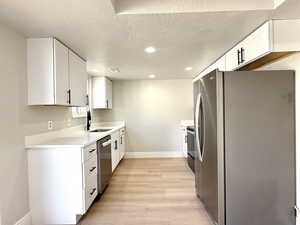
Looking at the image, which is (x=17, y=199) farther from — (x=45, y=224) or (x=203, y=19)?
(x=203, y=19)

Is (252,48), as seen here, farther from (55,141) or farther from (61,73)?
(55,141)

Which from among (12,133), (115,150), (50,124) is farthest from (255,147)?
(115,150)

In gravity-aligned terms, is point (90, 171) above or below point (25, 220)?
above

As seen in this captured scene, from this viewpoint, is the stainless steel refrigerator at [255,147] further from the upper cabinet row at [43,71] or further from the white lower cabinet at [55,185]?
the upper cabinet row at [43,71]

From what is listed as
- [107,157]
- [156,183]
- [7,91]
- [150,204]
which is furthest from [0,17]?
[156,183]

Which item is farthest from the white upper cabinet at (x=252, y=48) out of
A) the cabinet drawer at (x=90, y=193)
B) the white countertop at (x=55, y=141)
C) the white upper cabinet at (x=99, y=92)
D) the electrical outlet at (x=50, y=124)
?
the white upper cabinet at (x=99, y=92)

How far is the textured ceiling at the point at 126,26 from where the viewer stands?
1750 millimetres

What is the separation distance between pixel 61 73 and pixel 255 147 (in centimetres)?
235

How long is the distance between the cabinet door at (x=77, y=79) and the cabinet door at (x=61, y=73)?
0.51 feet

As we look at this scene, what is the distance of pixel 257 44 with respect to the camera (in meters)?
2.28

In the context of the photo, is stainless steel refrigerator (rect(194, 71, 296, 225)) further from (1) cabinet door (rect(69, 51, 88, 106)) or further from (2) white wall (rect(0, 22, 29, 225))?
(2) white wall (rect(0, 22, 29, 225))

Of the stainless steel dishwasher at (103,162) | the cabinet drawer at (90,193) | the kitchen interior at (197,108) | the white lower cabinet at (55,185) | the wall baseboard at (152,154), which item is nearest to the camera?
the kitchen interior at (197,108)

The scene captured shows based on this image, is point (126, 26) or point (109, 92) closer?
point (126, 26)

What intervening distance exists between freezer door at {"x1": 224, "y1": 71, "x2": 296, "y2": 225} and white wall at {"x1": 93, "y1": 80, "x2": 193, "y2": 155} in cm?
376
